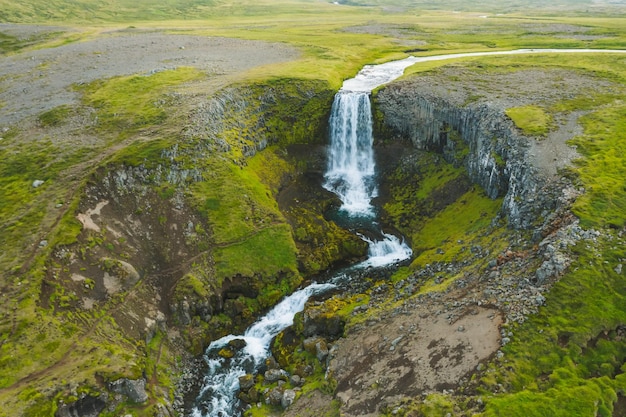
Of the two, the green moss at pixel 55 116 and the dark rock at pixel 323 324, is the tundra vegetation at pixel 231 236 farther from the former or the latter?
the dark rock at pixel 323 324

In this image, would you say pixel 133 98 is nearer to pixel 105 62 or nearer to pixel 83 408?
pixel 105 62

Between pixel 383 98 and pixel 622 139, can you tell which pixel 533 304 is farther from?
pixel 383 98

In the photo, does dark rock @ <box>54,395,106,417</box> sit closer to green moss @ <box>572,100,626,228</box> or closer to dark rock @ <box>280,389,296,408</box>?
dark rock @ <box>280,389,296,408</box>

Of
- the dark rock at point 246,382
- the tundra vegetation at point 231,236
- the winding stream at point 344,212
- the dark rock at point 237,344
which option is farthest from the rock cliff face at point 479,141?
the dark rock at point 237,344

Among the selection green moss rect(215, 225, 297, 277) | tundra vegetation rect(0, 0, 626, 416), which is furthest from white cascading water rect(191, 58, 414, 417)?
green moss rect(215, 225, 297, 277)

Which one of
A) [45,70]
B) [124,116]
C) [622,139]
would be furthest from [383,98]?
[45,70]

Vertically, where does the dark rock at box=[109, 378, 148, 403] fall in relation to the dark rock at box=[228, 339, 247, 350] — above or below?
above
